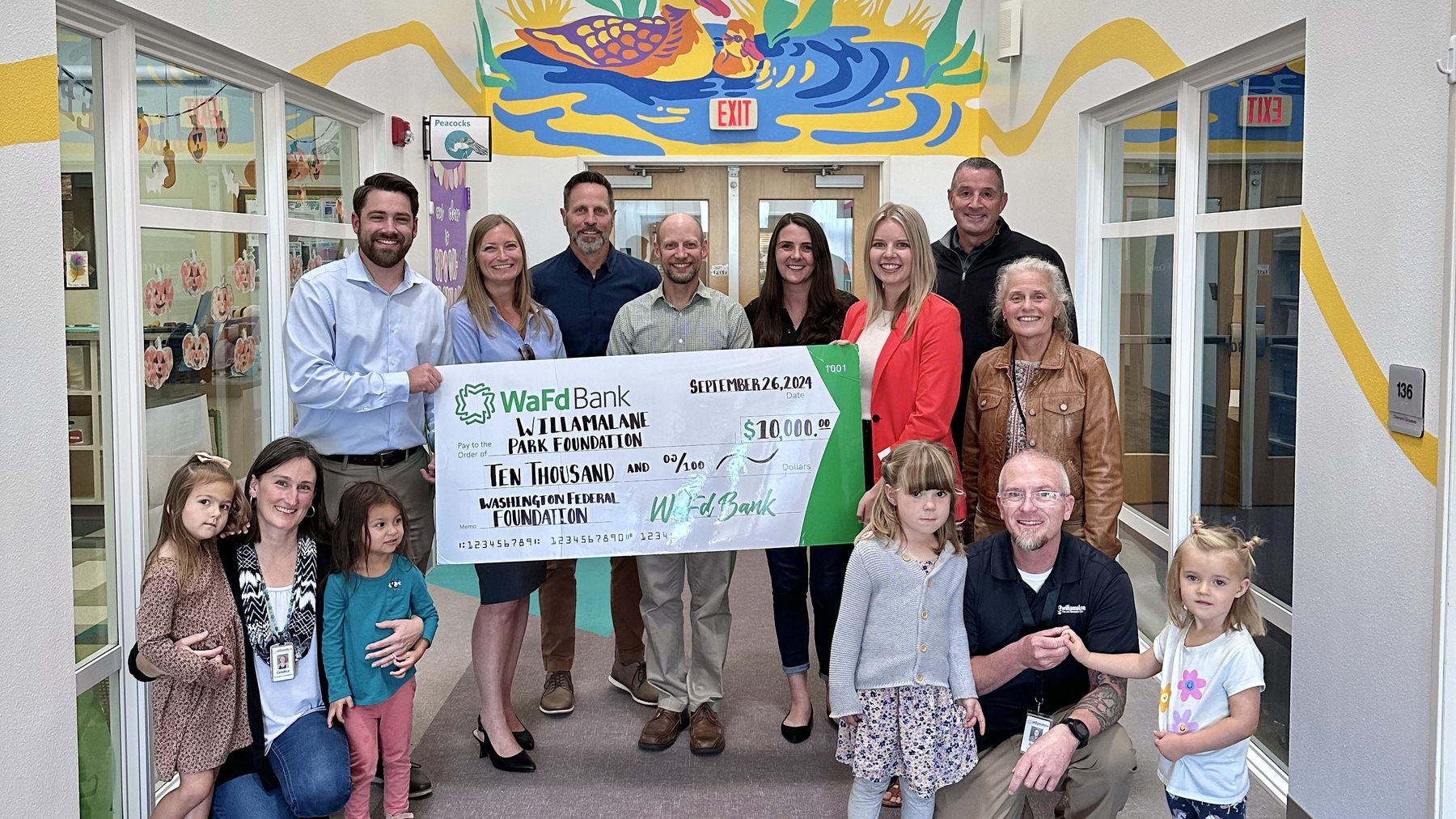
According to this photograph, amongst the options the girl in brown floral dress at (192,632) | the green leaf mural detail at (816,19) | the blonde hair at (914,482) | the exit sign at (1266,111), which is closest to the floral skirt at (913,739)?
the blonde hair at (914,482)

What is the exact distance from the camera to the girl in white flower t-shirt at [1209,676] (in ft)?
7.14

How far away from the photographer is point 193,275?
326cm

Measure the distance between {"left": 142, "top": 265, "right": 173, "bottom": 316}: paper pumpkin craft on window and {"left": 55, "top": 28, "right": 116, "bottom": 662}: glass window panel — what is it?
0.17 m

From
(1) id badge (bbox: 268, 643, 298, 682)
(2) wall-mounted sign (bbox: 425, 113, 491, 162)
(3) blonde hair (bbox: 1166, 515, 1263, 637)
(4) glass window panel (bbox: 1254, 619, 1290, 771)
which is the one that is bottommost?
(4) glass window panel (bbox: 1254, 619, 1290, 771)

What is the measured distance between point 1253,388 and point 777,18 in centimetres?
406

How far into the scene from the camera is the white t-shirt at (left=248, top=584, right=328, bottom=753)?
2604 millimetres

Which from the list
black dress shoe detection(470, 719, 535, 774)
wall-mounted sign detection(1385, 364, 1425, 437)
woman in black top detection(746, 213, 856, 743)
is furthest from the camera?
woman in black top detection(746, 213, 856, 743)

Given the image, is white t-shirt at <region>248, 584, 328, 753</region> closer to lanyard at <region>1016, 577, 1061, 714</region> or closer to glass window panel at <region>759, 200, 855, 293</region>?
lanyard at <region>1016, 577, 1061, 714</region>

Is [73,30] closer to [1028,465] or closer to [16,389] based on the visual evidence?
[16,389]

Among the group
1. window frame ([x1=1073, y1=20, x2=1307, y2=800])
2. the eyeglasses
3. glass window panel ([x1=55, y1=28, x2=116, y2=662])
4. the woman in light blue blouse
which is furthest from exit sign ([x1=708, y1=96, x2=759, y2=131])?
the eyeglasses

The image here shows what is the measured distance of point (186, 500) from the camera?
244 cm

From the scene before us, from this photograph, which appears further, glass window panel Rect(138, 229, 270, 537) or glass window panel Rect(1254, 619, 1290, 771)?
glass window panel Rect(1254, 619, 1290, 771)

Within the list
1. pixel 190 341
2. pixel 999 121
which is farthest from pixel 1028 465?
pixel 999 121

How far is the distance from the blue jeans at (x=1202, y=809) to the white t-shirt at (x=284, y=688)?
1909mm
